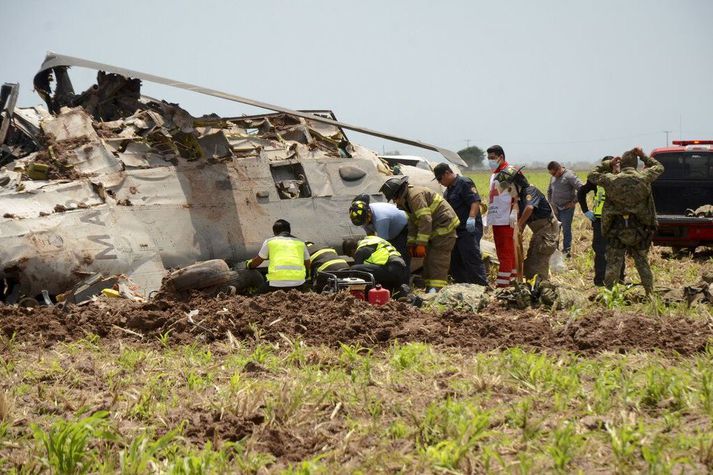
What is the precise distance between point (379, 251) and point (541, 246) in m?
2.54

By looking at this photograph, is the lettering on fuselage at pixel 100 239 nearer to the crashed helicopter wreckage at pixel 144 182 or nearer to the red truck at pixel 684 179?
the crashed helicopter wreckage at pixel 144 182

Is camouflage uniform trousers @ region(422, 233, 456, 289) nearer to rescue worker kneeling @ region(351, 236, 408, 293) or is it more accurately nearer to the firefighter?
the firefighter

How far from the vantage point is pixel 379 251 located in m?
10.8

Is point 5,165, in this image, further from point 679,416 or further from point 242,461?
point 679,416

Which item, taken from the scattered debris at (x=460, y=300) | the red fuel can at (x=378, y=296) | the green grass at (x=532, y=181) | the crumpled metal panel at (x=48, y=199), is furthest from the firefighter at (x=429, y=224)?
the green grass at (x=532, y=181)

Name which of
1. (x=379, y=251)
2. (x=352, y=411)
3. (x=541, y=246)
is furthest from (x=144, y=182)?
(x=352, y=411)

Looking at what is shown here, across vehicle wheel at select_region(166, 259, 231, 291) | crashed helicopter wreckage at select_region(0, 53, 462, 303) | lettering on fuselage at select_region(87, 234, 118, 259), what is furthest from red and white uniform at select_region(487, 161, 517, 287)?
lettering on fuselage at select_region(87, 234, 118, 259)

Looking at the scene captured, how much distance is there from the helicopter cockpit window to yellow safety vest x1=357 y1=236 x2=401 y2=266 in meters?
2.24

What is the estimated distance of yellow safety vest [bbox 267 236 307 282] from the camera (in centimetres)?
1059

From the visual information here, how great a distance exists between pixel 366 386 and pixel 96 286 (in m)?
4.98

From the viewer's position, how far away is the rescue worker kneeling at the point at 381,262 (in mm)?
10742

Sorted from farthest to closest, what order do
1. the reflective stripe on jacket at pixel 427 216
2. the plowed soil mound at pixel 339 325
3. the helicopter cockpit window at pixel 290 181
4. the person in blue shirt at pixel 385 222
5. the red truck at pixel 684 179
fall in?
1. the red truck at pixel 684 179
2. the helicopter cockpit window at pixel 290 181
3. the reflective stripe on jacket at pixel 427 216
4. the person in blue shirt at pixel 385 222
5. the plowed soil mound at pixel 339 325

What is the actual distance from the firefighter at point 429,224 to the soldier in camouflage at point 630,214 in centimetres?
191

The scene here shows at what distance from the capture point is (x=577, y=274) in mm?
13648
